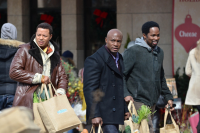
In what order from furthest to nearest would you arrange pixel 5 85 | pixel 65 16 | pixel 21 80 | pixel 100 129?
pixel 65 16, pixel 5 85, pixel 21 80, pixel 100 129

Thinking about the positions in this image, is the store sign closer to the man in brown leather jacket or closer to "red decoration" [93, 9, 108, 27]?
"red decoration" [93, 9, 108, 27]

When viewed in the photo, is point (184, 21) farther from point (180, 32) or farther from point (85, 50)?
point (85, 50)

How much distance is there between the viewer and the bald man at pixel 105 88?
150 inches

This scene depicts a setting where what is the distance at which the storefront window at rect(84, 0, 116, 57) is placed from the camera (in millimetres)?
8953

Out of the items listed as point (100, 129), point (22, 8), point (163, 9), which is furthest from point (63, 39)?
point (100, 129)

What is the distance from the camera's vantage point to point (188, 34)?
26.3ft

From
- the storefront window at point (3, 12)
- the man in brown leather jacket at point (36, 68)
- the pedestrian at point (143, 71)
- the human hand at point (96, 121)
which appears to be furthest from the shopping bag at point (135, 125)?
the storefront window at point (3, 12)

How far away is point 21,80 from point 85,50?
5.14 m

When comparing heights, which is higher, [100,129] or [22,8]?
[22,8]

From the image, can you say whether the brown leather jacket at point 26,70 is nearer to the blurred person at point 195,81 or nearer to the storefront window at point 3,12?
the blurred person at point 195,81

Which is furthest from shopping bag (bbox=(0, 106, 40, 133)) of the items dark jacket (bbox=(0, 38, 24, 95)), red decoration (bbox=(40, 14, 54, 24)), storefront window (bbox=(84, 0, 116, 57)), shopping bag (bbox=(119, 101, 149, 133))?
red decoration (bbox=(40, 14, 54, 24))

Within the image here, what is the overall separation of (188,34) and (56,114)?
504 cm

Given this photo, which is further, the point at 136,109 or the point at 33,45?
the point at 136,109

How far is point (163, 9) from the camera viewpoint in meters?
8.31
